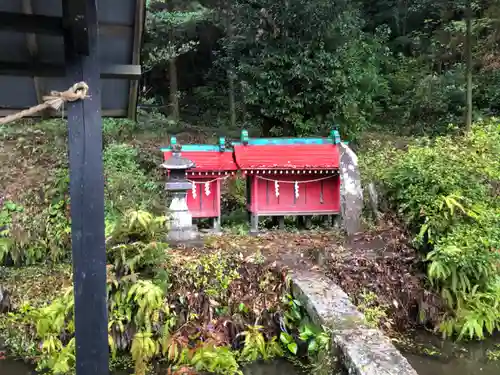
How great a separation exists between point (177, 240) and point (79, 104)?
18.0 feet

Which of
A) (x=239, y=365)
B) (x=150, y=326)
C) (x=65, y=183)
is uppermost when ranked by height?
(x=65, y=183)

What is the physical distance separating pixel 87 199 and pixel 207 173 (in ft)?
19.1

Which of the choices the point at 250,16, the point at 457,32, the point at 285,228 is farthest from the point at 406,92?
the point at 285,228

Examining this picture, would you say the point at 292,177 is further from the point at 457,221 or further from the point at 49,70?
the point at 49,70

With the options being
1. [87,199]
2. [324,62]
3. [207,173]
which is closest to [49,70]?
[87,199]

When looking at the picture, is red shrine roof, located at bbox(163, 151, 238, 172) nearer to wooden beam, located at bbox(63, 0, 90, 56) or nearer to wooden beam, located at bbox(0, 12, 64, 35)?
wooden beam, located at bbox(0, 12, 64, 35)

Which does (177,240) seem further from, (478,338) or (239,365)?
(478,338)

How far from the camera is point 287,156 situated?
896cm

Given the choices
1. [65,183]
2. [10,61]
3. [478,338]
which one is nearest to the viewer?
[10,61]

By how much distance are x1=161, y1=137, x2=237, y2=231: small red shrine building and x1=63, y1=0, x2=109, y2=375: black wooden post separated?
18.5ft

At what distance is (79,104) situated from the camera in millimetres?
2807

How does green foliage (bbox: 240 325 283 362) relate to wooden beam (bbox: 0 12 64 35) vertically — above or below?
below

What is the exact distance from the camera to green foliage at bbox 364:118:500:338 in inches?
260

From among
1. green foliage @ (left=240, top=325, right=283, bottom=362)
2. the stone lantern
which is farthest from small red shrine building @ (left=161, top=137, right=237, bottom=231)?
green foliage @ (left=240, top=325, right=283, bottom=362)
